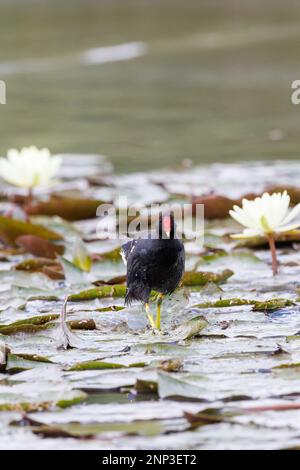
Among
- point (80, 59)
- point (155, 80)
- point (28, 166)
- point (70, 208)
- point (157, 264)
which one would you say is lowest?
point (157, 264)

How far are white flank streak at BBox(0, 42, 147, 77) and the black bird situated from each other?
8807 mm

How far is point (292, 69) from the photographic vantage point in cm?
1099

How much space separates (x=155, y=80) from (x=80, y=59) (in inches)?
73.8

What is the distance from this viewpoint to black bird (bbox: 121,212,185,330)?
3.25 meters

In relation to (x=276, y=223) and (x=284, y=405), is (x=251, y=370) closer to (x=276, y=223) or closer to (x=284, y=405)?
(x=284, y=405)

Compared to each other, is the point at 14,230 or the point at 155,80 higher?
the point at 155,80

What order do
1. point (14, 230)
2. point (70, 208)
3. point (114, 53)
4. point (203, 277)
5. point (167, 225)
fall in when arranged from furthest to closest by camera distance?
point (114, 53) → point (70, 208) → point (14, 230) → point (203, 277) → point (167, 225)

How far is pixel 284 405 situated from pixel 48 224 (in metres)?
2.47

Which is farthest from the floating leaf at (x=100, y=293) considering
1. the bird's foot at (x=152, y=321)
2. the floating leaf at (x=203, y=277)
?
the bird's foot at (x=152, y=321)

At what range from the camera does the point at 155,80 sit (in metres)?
11.0

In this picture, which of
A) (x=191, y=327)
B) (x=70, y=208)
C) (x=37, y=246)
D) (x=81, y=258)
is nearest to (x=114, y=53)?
(x=70, y=208)

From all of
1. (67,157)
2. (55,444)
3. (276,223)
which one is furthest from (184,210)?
(55,444)

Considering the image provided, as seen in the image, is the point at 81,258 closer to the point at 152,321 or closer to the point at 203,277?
the point at 203,277
